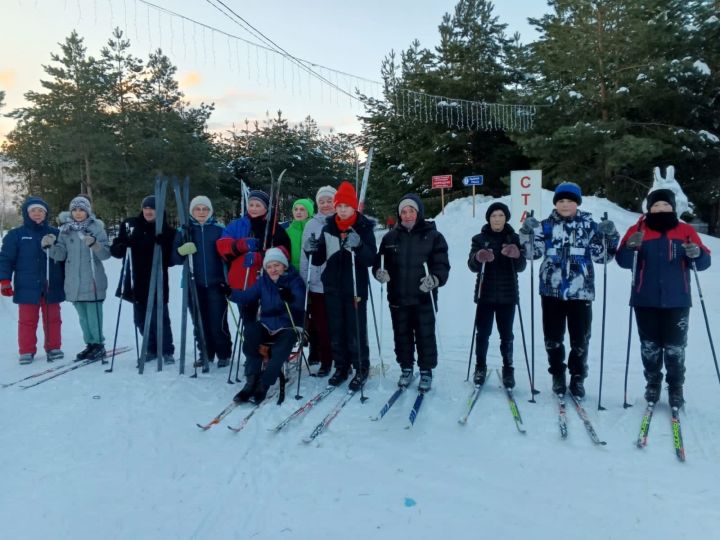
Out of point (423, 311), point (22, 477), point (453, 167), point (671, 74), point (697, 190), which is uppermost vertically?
point (671, 74)

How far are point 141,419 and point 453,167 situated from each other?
19576mm

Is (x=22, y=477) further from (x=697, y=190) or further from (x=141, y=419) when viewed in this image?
(x=697, y=190)

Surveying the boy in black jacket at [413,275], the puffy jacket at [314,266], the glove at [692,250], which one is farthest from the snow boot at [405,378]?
the glove at [692,250]

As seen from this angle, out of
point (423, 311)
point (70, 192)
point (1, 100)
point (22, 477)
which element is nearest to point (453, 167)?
point (1, 100)

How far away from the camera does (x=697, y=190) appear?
17047 millimetres

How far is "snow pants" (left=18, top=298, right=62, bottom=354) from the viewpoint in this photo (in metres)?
5.34

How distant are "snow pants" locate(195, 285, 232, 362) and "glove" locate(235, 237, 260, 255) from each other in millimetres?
644

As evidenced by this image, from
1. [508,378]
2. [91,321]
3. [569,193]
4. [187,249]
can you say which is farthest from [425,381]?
[91,321]

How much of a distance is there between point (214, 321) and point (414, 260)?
239 cm

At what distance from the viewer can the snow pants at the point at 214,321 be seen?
502 cm

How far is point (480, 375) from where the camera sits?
4.36m

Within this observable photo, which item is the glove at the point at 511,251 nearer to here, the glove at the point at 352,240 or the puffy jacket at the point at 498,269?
the puffy jacket at the point at 498,269

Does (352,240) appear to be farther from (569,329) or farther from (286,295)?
(569,329)

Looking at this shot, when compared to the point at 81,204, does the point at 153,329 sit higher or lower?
lower
